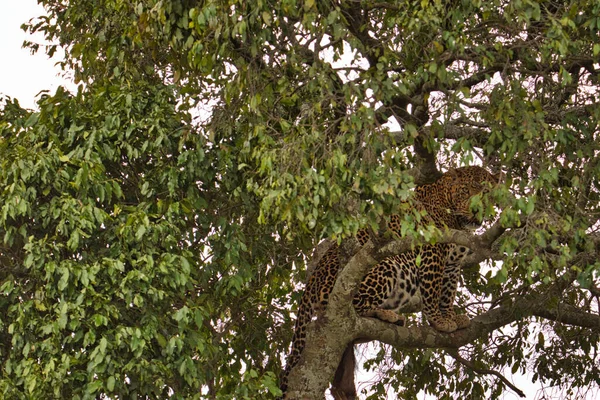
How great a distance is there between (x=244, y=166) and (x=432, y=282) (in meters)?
2.42

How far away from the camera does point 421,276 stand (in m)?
10.9

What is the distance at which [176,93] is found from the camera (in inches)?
391

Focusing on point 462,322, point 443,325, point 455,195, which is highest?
point 455,195

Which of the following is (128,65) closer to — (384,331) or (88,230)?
(88,230)

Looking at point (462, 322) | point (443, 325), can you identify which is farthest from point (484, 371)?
point (443, 325)

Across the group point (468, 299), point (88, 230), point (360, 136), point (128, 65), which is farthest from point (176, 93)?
point (468, 299)

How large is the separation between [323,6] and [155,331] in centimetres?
280

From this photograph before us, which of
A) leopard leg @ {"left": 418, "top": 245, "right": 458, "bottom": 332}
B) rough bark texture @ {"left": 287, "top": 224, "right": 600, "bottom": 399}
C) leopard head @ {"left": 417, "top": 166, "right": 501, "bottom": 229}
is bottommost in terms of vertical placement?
rough bark texture @ {"left": 287, "top": 224, "right": 600, "bottom": 399}

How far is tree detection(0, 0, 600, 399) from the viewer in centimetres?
829

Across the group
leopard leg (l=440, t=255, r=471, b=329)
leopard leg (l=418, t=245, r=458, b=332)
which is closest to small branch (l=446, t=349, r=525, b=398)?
leopard leg (l=440, t=255, r=471, b=329)

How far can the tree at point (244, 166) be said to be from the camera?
8.29 meters

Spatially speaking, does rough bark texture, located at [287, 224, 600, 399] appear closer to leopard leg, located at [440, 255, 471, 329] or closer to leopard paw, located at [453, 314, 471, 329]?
leopard paw, located at [453, 314, 471, 329]

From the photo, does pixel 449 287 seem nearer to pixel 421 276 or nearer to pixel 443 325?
pixel 421 276

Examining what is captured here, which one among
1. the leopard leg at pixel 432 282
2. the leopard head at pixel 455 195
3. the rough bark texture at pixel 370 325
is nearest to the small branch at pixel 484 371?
the rough bark texture at pixel 370 325
